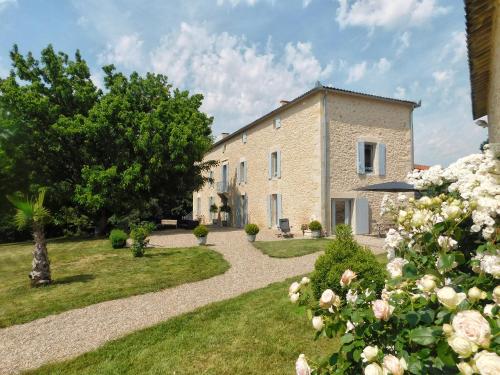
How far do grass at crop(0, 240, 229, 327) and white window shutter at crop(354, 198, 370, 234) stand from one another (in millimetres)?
7558

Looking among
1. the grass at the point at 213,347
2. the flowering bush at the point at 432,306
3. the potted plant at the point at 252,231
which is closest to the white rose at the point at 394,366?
the flowering bush at the point at 432,306

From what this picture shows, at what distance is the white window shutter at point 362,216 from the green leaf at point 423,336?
48.2 ft

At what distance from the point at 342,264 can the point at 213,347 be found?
215cm

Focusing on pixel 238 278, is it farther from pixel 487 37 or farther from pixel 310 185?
pixel 310 185

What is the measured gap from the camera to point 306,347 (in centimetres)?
412

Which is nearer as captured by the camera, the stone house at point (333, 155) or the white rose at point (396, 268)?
the white rose at point (396, 268)

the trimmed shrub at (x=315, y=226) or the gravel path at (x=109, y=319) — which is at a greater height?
the trimmed shrub at (x=315, y=226)

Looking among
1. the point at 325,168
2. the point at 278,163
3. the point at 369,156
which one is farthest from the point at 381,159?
the point at 278,163

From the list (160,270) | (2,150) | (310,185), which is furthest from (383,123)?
(2,150)

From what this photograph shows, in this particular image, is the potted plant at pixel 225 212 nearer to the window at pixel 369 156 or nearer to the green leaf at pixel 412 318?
the window at pixel 369 156

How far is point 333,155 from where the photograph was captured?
15.4 m

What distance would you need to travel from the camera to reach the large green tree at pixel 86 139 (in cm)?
1711

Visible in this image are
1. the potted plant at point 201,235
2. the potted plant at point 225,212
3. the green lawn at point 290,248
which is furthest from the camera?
Result: the potted plant at point 225,212

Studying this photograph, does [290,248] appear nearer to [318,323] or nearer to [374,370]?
[318,323]
